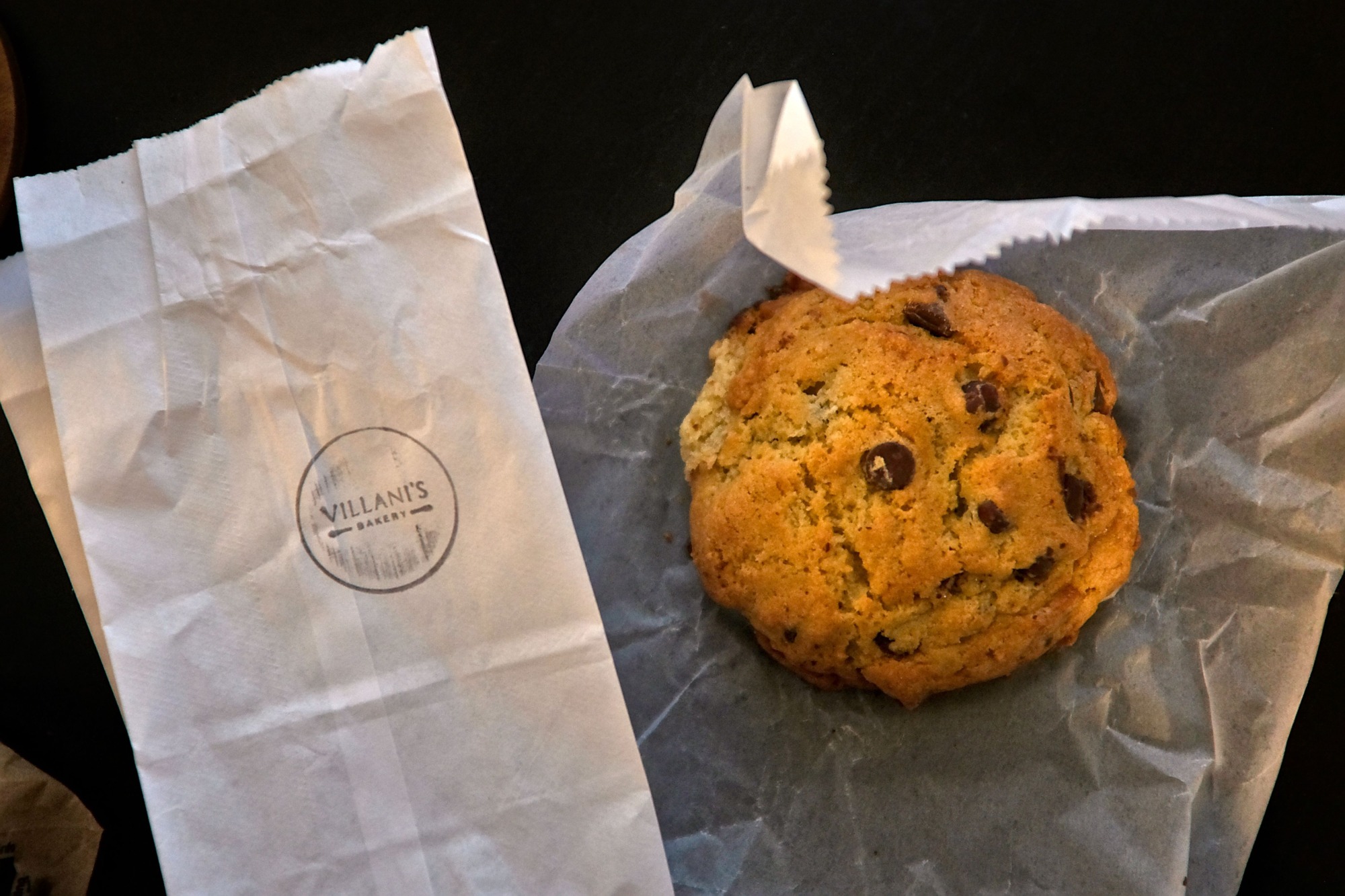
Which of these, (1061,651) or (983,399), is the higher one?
(983,399)

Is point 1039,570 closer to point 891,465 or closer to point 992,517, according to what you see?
point 992,517

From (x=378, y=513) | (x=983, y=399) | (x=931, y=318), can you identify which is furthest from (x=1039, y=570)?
(x=378, y=513)

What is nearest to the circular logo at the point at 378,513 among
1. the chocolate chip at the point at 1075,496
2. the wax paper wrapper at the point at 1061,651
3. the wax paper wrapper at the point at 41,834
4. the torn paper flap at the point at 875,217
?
the wax paper wrapper at the point at 1061,651

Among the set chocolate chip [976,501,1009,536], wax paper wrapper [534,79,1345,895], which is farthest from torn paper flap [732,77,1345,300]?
chocolate chip [976,501,1009,536]

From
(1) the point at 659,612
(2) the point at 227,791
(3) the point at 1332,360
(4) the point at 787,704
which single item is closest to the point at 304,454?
(2) the point at 227,791

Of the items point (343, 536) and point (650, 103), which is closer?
point (343, 536)

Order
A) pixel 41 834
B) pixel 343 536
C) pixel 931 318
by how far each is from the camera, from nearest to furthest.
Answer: pixel 343 536 → pixel 931 318 → pixel 41 834

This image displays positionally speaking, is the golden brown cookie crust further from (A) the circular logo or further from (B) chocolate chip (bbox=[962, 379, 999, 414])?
(A) the circular logo
